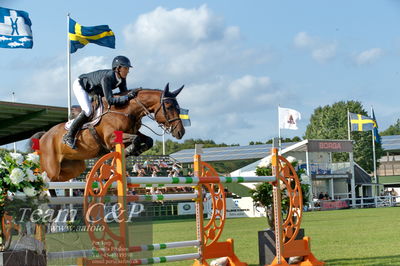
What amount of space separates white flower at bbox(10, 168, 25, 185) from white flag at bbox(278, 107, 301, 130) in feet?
86.4

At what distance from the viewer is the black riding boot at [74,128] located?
7340mm

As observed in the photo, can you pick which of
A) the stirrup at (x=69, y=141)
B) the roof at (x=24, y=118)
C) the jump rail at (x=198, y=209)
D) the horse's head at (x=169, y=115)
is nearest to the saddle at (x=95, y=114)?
the stirrup at (x=69, y=141)

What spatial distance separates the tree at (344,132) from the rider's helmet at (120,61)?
43784 mm

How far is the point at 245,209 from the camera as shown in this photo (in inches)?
913

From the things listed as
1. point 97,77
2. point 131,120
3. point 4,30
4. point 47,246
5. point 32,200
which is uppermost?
point 4,30

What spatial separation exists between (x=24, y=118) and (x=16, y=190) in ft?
55.7

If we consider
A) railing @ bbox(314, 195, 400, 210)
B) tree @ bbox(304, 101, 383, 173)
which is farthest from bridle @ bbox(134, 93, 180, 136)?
tree @ bbox(304, 101, 383, 173)

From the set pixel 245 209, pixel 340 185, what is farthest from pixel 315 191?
pixel 245 209

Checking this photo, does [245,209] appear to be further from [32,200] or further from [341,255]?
[32,200]

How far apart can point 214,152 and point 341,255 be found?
4219 cm

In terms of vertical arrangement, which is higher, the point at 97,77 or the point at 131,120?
the point at 97,77

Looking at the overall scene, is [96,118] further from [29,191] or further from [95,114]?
[29,191]

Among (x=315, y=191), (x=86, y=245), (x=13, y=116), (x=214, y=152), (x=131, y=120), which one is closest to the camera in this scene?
(x=86, y=245)

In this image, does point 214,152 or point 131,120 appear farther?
point 214,152
